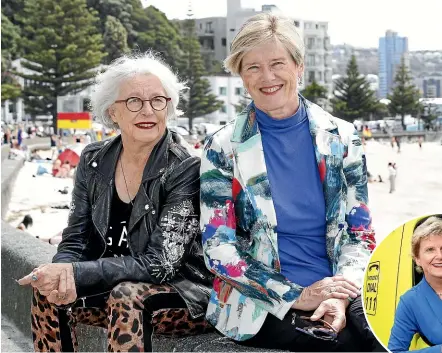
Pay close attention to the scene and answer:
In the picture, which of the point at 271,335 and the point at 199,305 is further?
the point at 199,305

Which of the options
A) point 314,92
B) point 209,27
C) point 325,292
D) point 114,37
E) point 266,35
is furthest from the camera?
point 209,27

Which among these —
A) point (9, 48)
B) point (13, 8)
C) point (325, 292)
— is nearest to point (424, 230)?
point (325, 292)

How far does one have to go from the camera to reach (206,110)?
1977 inches

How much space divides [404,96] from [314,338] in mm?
56599

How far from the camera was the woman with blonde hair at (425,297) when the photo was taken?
1139mm

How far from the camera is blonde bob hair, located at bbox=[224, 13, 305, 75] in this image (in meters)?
1.68

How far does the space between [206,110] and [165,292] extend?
4867 cm

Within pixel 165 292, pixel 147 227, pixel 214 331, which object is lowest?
pixel 214 331

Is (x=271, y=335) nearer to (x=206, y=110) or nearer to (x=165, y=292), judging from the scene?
(x=165, y=292)

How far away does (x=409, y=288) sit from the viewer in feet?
3.83

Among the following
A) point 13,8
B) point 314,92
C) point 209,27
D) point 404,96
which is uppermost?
point 209,27

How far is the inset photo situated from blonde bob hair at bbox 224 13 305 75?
25.0 inches

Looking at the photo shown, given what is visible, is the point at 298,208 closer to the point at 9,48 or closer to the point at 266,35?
the point at 266,35

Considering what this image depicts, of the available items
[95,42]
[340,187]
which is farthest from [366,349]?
[95,42]
